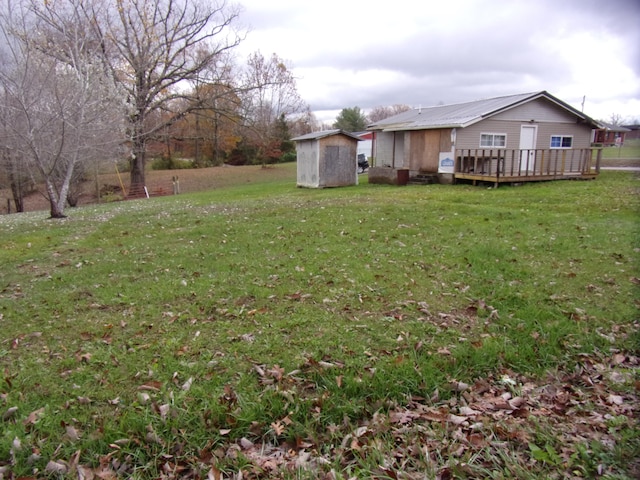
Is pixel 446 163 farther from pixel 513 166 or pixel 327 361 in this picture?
pixel 327 361

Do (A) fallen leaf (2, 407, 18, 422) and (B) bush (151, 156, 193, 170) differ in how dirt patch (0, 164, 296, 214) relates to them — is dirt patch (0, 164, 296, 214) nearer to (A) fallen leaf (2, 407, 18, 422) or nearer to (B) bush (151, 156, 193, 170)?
(B) bush (151, 156, 193, 170)

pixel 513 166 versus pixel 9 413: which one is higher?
pixel 513 166

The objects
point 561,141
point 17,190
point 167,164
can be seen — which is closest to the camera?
point 561,141

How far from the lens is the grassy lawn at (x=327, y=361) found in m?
2.72

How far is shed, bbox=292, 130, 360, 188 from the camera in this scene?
19.2 metres

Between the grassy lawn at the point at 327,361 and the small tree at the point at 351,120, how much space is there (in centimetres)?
5367

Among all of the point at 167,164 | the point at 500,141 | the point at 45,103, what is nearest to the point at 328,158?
the point at 500,141

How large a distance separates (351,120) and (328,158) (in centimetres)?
4196

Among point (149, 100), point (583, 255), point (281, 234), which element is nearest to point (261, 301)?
point (281, 234)

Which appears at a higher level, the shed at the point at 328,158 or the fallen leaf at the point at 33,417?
the shed at the point at 328,158

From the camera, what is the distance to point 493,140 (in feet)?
62.4

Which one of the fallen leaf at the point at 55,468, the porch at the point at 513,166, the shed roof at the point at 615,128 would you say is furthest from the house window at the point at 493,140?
the fallen leaf at the point at 55,468

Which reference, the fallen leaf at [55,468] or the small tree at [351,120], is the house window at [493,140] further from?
the small tree at [351,120]

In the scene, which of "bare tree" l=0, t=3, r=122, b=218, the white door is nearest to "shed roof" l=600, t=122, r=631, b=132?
the white door
